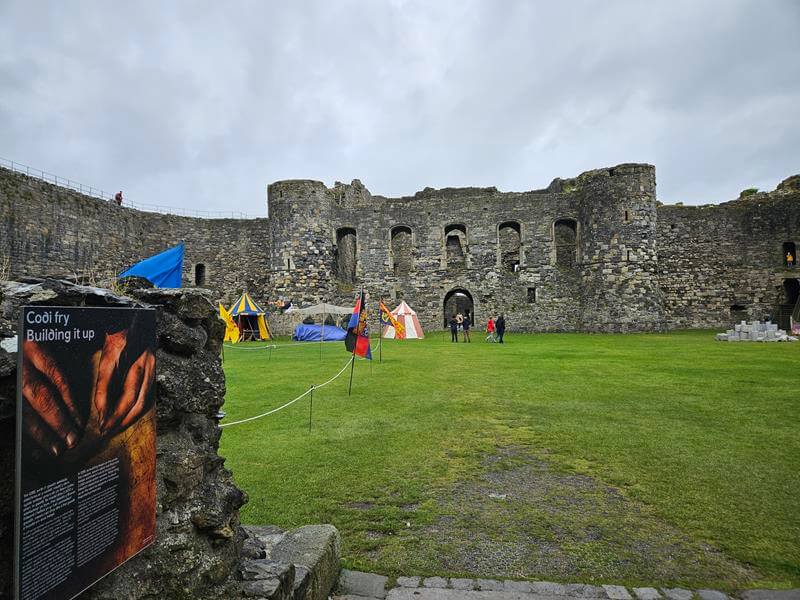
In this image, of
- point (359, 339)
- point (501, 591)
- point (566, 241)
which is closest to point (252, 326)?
point (359, 339)

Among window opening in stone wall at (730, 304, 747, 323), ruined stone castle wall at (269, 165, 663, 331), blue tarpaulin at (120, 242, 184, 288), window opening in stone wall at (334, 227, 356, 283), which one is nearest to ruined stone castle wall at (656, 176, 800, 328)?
window opening in stone wall at (730, 304, 747, 323)

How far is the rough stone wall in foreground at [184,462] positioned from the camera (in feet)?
6.33

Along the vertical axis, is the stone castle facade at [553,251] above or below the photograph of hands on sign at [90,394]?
above

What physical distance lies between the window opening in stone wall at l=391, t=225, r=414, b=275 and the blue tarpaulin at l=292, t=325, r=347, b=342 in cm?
582

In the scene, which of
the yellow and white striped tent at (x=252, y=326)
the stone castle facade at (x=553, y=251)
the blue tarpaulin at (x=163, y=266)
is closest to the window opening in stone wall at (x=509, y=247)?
the stone castle facade at (x=553, y=251)

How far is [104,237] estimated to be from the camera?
25.5 m

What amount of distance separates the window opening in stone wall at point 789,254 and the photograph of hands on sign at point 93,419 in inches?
1335

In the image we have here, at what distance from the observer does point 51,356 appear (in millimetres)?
1521

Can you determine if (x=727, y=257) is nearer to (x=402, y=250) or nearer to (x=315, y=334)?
(x=402, y=250)

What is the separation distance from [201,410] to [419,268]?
2600 centimetres

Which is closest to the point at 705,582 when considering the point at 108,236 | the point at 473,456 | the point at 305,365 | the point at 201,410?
the point at 473,456

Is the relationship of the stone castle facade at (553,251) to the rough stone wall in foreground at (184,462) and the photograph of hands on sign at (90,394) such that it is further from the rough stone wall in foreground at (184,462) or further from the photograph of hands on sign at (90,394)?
the photograph of hands on sign at (90,394)

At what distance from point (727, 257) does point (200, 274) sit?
Answer: 3208cm

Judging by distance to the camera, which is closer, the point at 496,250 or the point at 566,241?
the point at 496,250
